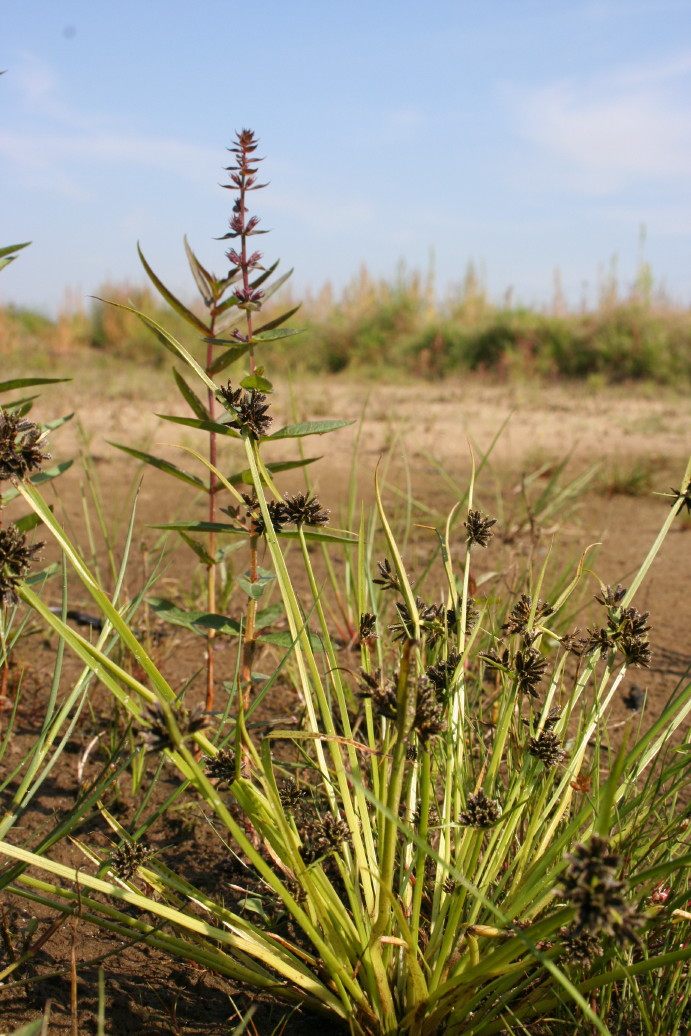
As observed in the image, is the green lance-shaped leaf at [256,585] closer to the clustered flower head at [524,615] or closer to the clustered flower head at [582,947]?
the clustered flower head at [524,615]

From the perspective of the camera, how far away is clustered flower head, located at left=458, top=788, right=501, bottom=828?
3.02 ft

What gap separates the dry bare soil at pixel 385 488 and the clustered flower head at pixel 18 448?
1.58 feet

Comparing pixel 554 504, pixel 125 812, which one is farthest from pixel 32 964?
pixel 554 504

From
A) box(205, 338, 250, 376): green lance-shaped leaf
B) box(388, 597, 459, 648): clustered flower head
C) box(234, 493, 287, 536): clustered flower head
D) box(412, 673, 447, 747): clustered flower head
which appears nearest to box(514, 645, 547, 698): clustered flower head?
box(388, 597, 459, 648): clustered flower head

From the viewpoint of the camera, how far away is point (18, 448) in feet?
2.83

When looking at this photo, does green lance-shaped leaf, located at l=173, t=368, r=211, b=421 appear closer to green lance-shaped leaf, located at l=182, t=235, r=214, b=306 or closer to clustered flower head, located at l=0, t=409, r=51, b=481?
green lance-shaped leaf, located at l=182, t=235, r=214, b=306

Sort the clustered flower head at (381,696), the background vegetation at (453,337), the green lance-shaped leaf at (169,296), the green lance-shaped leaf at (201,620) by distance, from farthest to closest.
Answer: the background vegetation at (453,337), the green lance-shaped leaf at (201,620), the green lance-shaped leaf at (169,296), the clustered flower head at (381,696)

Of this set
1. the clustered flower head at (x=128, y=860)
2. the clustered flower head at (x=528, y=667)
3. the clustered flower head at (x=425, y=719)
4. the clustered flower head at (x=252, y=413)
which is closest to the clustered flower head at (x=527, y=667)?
the clustered flower head at (x=528, y=667)

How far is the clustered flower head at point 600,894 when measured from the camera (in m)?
0.64

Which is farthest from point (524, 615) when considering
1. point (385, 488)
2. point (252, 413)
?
point (385, 488)

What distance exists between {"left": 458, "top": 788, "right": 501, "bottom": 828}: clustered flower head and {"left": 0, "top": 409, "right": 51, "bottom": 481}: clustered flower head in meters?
0.62

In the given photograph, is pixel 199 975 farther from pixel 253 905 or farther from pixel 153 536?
pixel 153 536

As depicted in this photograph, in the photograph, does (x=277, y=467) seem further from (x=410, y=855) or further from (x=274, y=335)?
(x=410, y=855)

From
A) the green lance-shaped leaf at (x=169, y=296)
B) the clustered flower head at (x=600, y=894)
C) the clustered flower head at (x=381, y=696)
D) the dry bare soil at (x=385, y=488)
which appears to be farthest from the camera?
the green lance-shaped leaf at (x=169, y=296)
